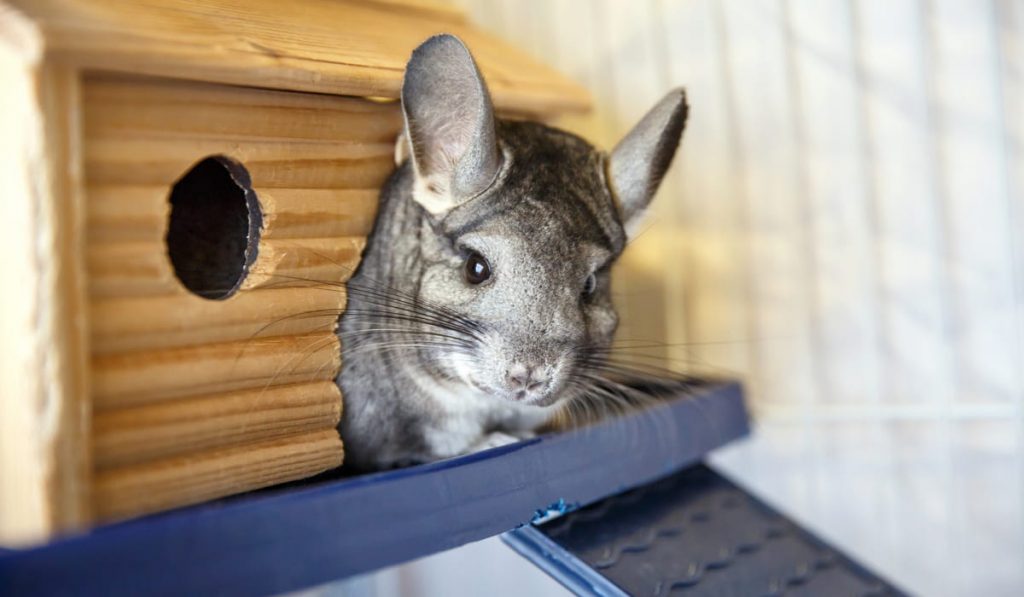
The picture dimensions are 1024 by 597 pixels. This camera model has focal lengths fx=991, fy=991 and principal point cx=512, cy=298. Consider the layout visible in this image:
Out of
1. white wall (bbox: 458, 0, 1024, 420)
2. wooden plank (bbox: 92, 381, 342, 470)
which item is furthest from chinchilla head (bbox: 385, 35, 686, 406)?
white wall (bbox: 458, 0, 1024, 420)

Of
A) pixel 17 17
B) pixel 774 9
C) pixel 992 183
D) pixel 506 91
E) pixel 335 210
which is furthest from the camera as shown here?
pixel 774 9

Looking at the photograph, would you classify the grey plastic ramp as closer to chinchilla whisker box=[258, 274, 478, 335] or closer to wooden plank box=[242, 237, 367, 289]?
chinchilla whisker box=[258, 274, 478, 335]

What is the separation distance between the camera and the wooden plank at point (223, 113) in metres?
1.20

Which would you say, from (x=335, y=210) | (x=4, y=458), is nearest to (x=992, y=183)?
(x=335, y=210)

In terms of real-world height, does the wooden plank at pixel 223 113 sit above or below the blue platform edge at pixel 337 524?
above

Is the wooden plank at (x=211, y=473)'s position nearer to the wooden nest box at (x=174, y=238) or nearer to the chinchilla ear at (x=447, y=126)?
the wooden nest box at (x=174, y=238)

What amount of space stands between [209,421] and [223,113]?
414 millimetres

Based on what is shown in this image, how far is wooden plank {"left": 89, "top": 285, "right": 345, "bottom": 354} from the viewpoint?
Answer: 3.96ft

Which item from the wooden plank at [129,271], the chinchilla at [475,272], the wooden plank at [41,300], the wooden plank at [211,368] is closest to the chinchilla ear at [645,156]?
the chinchilla at [475,272]

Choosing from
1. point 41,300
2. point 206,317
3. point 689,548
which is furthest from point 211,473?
point 689,548

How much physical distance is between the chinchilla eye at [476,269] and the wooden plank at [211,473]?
32 cm

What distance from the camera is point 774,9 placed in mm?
2205

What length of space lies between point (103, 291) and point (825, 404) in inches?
64.2

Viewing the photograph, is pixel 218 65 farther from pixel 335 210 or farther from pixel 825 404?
pixel 825 404
